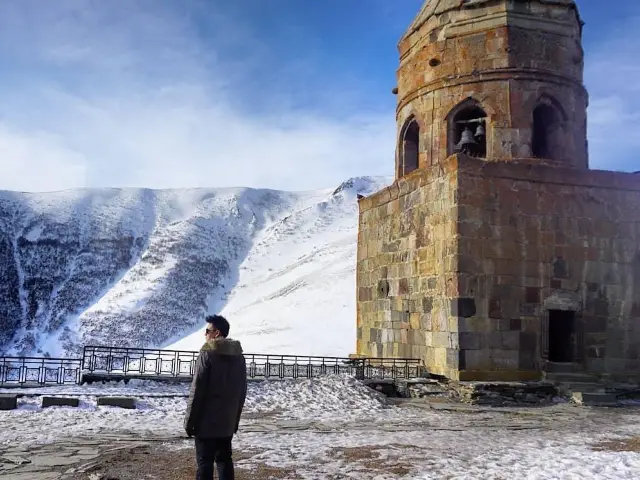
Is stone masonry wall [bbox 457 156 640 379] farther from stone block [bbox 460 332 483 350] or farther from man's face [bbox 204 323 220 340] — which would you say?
man's face [bbox 204 323 220 340]

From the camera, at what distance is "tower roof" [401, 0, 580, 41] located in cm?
1562

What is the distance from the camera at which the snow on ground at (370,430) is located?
22.5ft

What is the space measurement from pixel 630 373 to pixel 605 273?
225 cm

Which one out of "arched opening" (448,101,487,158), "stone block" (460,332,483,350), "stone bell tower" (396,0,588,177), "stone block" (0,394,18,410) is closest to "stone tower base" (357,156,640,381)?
"stone block" (460,332,483,350)

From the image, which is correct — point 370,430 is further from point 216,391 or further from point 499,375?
point 499,375

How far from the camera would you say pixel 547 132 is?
15781 millimetres

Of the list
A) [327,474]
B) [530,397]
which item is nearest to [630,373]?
[530,397]

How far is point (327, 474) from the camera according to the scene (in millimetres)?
6535

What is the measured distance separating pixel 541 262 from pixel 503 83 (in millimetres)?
4185

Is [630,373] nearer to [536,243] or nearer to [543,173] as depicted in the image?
[536,243]

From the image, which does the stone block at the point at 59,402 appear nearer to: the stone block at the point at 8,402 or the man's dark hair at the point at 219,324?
the stone block at the point at 8,402

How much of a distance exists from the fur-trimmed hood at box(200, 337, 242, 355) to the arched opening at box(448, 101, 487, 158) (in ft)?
36.0

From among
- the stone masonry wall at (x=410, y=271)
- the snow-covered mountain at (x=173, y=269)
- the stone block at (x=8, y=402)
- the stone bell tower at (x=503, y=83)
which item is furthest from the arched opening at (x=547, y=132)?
the snow-covered mountain at (x=173, y=269)

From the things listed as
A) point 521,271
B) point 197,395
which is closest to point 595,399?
point 521,271
